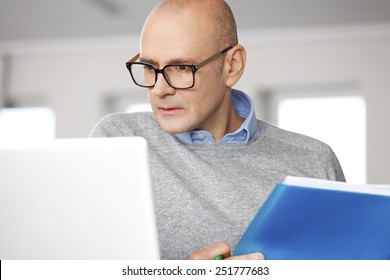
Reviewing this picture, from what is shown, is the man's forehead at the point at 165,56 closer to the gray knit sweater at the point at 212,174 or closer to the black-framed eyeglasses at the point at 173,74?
the black-framed eyeglasses at the point at 173,74

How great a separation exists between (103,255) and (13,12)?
18.3 feet

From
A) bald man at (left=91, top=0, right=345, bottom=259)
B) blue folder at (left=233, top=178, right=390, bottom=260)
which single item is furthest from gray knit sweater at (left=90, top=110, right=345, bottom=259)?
blue folder at (left=233, top=178, right=390, bottom=260)

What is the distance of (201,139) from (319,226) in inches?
31.0

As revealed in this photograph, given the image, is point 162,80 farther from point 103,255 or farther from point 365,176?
point 365,176

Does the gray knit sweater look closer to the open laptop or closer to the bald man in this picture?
the bald man

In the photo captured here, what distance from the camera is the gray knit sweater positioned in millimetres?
1713

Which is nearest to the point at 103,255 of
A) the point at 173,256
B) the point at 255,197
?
the point at 173,256

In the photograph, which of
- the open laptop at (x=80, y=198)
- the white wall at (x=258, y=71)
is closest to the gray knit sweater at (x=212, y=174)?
the open laptop at (x=80, y=198)

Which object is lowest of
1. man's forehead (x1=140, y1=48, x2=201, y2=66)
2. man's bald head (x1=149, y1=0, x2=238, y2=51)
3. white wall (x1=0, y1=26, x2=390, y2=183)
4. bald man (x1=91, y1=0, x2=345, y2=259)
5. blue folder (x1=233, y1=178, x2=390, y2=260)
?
blue folder (x1=233, y1=178, x2=390, y2=260)

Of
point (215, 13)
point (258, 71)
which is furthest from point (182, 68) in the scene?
point (258, 71)

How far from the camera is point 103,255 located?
99cm

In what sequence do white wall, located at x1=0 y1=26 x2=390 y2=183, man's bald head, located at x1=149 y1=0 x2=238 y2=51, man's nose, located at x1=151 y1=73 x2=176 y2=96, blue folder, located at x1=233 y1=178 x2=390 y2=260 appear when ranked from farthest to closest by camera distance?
white wall, located at x1=0 y1=26 x2=390 y2=183 < man's bald head, located at x1=149 y1=0 x2=238 y2=51 < man's nose, located at x1=151 y1=73 x2=176 y2=96 < blue folder, located at x1=233 y1=178 x2=390 y2=260

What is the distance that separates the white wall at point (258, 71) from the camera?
6.42m

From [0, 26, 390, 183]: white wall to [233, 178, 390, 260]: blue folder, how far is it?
5.30 m
